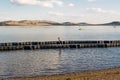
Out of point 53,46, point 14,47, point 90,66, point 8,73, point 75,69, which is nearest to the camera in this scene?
point 8,73

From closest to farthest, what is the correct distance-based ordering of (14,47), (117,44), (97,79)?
(97,79) < (14,47) < (117,44)

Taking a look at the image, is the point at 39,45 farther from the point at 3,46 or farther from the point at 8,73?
the point at 8,73

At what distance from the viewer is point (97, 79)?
73.4 feet

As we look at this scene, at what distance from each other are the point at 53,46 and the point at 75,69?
33.6 meters

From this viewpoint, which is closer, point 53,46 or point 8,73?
point 8,73

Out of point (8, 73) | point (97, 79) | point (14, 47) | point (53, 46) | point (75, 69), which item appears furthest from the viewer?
point (53, 46)

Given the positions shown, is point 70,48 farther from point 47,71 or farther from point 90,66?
point 47,71

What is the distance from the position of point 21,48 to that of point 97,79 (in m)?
46.7

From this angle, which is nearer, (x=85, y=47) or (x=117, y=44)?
(x=85, y=47)

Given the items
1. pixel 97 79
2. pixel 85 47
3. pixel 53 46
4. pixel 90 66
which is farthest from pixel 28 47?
pixel 97 79

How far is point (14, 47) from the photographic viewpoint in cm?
6750

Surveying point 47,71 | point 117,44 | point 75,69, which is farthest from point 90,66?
point 117,44

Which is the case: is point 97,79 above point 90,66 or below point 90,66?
above

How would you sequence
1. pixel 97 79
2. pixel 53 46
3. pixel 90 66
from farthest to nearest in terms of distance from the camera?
pixel 53 46
pixel 90 66
pixel 97 79
